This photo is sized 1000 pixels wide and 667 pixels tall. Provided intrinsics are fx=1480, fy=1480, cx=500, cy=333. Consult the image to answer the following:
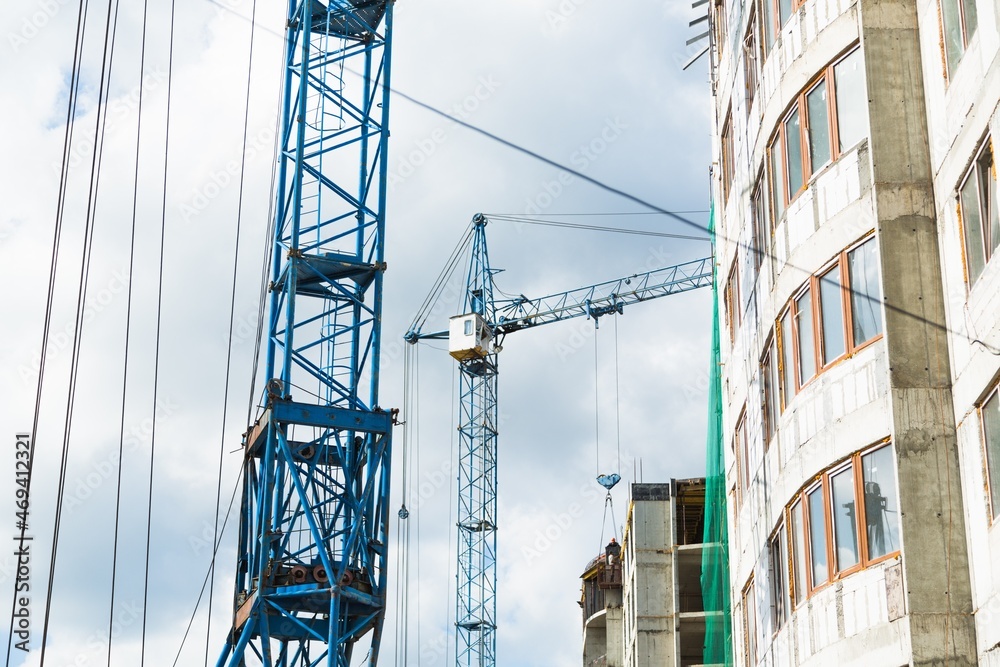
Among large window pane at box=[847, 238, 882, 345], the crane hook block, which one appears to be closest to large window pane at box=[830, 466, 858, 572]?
large window pane at box=[847, 238, 882, 345]

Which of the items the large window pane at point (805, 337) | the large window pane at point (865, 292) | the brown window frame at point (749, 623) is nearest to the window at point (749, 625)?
the brown window frame at point (749, 623)

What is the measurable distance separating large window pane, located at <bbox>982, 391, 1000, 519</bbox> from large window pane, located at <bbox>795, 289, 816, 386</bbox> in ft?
14.5

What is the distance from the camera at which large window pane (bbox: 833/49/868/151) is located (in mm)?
24547

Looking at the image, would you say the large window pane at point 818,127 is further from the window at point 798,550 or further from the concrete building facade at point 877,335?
the window at point 798,550

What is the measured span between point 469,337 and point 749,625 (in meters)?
71.7

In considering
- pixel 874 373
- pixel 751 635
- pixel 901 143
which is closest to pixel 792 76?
pixel 901 143

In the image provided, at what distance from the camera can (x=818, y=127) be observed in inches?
1019

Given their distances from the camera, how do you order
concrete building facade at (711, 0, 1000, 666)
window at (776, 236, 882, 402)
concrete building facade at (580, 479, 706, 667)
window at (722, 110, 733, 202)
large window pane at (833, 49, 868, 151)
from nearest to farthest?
concrete building facade at (711, 0, 1000, 666)
window at (776, 236, 882, 402)
large window pane at (833, 49, 868, 151)
window at (722, 110, 733, 202)
concrete building facade at (580, 479, 706, 667)

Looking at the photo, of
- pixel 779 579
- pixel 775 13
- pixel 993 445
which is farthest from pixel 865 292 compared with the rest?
pixel 775 13

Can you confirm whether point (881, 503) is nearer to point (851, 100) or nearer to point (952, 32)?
point (851, 100)

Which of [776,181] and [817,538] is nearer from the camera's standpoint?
[817,538]

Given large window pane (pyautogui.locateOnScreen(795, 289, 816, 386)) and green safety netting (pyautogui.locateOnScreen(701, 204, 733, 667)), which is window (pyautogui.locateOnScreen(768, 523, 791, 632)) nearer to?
large window pane (pyautogui.locateOnScreen(795, 289, 816, 386))

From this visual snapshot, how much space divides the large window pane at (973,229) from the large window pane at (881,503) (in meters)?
3.03

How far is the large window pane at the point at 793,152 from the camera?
26.5 meters
